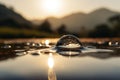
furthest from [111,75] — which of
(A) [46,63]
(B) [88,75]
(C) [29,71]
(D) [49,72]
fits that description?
(A) [46,63]

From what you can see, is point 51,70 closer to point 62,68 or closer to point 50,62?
point 62,68

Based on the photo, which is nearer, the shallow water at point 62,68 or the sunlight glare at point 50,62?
the shallow water at point 62,68

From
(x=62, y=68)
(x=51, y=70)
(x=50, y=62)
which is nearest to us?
(x=51, y=70)

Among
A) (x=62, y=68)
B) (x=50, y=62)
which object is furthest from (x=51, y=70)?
(x=50, y=62)

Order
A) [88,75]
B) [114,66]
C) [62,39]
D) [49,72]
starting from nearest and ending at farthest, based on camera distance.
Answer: [88,75] → [49,72] → [114,66] → [62,39]

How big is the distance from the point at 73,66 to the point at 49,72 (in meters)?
3.43

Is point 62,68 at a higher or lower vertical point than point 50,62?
lower

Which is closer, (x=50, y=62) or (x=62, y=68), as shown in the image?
(x=62, y=68)

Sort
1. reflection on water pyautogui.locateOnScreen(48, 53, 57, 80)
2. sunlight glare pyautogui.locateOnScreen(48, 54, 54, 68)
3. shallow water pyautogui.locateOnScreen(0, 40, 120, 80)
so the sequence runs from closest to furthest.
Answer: reflection on water pyautogui.locateOnScreen(48, 53, 57, 80)
shallow water pyautogui.locateOnScreen(0, 40, 120, 80)
sunlight glare pyautogui.locateOnScreen(48, 54, 54, 68)

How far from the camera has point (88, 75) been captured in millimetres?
20531

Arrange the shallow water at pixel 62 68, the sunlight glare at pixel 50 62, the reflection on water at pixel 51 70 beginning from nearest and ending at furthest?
the reflection on water at pixel 51 70 → the shallow water at pixel 62 68 → the sunlight glare at pixel 50 62

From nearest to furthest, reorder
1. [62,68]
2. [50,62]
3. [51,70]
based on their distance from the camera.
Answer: [51,70] < [62,68] < [50,62]

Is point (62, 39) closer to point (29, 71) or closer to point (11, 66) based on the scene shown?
point (11, 66)

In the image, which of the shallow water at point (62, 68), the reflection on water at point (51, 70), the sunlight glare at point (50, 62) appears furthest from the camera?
the sunlight glare at point (50, 62)
